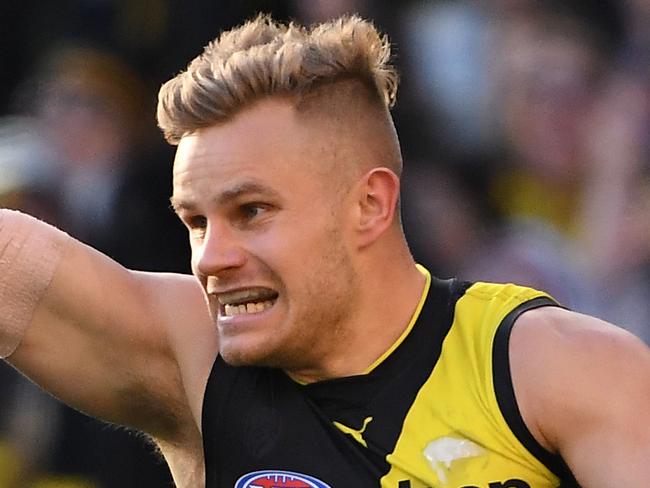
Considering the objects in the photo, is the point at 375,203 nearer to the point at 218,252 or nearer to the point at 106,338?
the point at 218,252

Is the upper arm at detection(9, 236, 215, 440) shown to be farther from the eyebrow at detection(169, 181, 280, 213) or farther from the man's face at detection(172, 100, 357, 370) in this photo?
the eyebrow at detection(169, 181, 280, 213)

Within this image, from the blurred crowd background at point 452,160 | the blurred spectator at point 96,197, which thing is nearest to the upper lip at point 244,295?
the blurred crowd background at point 452,160

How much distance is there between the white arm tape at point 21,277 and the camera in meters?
3.35

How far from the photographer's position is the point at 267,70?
10.3 ft

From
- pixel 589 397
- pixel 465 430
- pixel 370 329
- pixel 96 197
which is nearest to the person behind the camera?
pixel 589 397

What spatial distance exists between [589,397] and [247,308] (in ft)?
2.34

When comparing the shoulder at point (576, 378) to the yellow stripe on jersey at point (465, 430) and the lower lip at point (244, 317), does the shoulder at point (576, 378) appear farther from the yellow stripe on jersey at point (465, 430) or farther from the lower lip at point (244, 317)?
the lower lip at point (244, 317)

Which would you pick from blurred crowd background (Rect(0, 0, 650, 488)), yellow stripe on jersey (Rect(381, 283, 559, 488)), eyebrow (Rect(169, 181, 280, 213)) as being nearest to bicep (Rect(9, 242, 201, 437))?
eyebrow (Rect(169, 181, 280, 213))

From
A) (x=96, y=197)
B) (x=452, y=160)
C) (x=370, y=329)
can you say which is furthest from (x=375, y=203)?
(x=96, y=197)

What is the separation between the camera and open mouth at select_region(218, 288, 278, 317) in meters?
3.07

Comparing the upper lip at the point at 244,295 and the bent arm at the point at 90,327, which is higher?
the upper lip at the point at 244,295

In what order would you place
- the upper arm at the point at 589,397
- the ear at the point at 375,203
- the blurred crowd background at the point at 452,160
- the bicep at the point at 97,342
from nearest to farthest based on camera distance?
1. the upper arm at the point at 589,397
2. the ear at the point at 375,203
3. the bicep at the point at 97,342
4. the blurred crowd background at the point at 452,160

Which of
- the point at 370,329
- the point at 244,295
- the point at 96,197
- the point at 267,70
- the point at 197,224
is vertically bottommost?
the point at 96,197

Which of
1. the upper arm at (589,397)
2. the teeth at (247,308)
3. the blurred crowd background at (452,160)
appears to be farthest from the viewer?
the blurred crowd background at (452,160)
